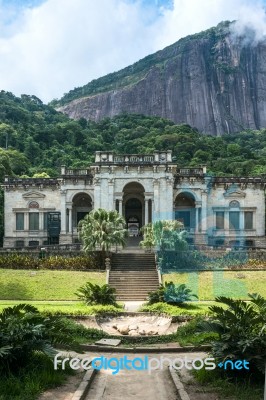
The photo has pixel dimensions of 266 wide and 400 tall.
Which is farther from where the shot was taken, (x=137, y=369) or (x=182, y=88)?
(x=182, y=88)

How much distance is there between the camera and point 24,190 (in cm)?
4894

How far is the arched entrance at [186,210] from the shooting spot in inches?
1873

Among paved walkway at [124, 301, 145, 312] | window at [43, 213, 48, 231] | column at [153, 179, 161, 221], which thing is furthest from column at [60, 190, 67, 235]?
paved walkway at [124, 301, 145, 312]

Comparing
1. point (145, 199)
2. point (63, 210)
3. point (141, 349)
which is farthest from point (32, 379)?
point (63, 210)

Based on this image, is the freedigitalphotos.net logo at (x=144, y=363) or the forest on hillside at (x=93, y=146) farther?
the forest on hillside at (x=93, y=146)

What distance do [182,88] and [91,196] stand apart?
10337 centimetres

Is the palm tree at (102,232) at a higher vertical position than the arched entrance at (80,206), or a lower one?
lower

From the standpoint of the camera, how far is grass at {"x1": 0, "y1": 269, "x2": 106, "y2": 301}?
26.9 metres

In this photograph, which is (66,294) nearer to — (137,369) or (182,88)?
(137,369)

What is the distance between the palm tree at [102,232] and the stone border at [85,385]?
73.7 ft

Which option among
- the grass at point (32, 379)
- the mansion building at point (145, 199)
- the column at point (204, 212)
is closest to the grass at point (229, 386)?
the grass at point (32, 379)

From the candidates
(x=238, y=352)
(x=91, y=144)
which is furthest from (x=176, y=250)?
(x=91, y=144)

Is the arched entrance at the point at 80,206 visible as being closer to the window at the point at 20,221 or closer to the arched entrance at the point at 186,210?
the window at the point at 20,221

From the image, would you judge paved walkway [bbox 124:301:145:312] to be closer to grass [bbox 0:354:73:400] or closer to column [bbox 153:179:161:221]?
grass [bbox 0:354:73:400]
